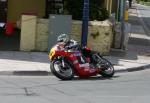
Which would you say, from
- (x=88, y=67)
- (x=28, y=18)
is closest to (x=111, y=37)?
(x=28, y=18)

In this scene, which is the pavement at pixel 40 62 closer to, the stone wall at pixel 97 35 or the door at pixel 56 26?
the stone wall at pixel 97 35

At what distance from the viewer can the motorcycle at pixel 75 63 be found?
14.2 metres

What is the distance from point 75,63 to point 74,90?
2.34 m

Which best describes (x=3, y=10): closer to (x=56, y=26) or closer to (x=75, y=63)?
(x=56, y=26)

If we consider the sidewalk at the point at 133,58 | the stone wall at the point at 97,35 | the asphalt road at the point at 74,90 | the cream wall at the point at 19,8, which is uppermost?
the cream wall at the point at 19,8

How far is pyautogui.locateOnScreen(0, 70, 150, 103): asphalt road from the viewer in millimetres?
10883

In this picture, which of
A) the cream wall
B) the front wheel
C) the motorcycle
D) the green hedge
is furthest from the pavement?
the cream wall

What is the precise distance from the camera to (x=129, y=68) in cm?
1695

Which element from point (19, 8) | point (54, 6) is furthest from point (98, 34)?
point (19, 8)

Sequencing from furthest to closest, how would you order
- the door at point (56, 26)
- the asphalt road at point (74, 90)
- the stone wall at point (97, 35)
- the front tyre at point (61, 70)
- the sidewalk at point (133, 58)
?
1. the stone wall at point (97, 35)
2. the door at point (56, 26)
3. the sidewalk at point (133, 58)
4. the front tyre at point (61, 70)
5. the asphalt road at point (74, 90)

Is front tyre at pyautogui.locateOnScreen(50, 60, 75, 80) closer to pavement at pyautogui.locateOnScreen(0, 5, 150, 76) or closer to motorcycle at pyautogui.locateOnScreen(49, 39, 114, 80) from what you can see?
motorcycle at pyautogui.locateOnScreen(49, 39, 114, 80)

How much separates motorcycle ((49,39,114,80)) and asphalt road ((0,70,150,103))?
0.21 meters

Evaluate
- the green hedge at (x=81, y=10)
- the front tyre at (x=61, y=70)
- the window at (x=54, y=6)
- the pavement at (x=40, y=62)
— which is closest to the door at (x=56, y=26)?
the pavement at (x=40, y=62)

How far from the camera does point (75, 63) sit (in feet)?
47.4
